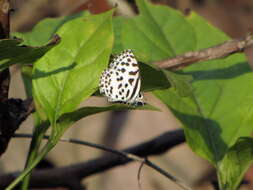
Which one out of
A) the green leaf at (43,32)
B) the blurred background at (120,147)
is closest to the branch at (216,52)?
the green leaf at (43,32)

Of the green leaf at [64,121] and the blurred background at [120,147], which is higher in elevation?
the green leaf at [64,121]

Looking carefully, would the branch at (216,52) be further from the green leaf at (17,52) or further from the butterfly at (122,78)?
the green leaf at (17,52)

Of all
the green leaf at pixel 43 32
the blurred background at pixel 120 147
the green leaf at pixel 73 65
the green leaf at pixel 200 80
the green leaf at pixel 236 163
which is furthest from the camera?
the blurred background at pixel 120 147

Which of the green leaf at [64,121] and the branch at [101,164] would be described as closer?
the green leaf at [64,121]

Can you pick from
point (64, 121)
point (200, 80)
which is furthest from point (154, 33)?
point (64, 121)

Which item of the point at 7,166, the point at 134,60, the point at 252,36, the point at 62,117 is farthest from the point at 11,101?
the point at 7,166

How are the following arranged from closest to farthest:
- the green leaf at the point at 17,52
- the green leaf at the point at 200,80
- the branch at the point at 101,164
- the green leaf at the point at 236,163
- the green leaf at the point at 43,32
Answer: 1. the green leaf at the point at 17,52
2. the green leaf at the point at 236,163
3. the green leaf at the point at 200,80
4. the green leaf at the point at 43,32
5. the branch at the point at 101,164

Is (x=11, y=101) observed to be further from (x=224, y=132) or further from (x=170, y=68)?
(x=224, y=132)
